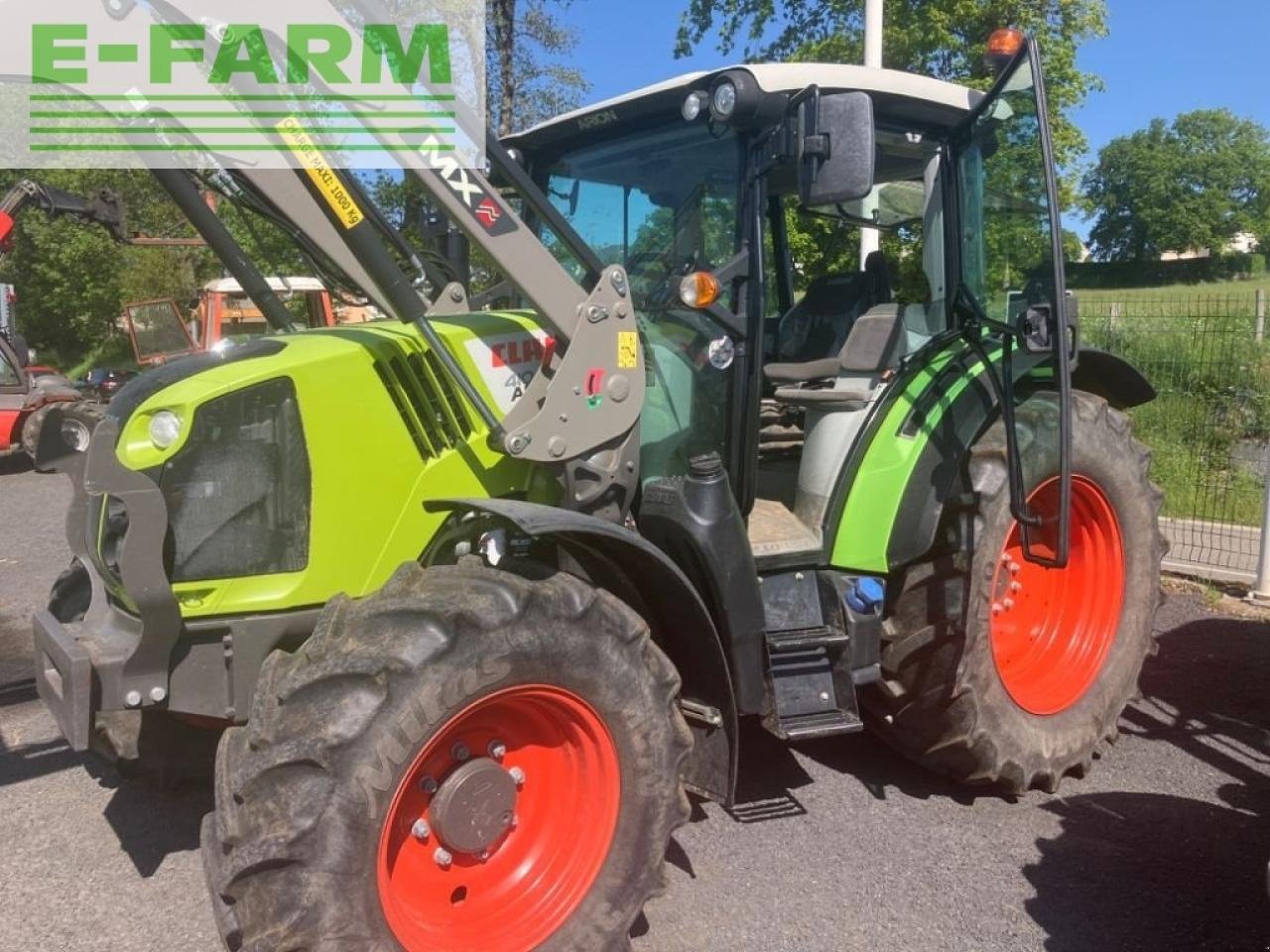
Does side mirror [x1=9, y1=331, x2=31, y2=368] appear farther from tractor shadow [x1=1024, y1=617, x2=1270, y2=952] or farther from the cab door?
tractor shadow [x1=1024, y1=617, x2=1270, y2=952]

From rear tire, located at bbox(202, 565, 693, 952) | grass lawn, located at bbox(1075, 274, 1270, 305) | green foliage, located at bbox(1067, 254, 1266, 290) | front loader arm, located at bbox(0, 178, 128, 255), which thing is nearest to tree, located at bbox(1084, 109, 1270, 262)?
green foliage, located at bbox(1067, 254, 1266, 290)

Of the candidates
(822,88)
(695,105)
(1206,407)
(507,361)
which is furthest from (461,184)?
(1206,407)

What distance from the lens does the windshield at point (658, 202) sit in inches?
135

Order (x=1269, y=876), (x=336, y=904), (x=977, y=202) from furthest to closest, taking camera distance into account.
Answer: (x=977, y=202), (x=1269, y=876), (x=336, y=904)

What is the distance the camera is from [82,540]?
10.4ft

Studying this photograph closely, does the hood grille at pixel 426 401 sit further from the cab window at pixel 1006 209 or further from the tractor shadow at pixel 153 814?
the cab window at pixel 1006 209

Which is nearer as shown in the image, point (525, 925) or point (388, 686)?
point (388, 686)

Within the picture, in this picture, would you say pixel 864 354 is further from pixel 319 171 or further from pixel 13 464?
pixel 13 464

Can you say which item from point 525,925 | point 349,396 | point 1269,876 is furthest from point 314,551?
point 1269,876

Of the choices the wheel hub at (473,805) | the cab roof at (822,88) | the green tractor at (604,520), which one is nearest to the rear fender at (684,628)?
the green tractor at (604,520)

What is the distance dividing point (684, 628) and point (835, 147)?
1.42 meters

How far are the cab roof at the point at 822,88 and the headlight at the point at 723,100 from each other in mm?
62

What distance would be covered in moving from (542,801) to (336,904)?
0.70 metres

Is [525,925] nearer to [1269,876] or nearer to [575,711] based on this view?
[575,711]
